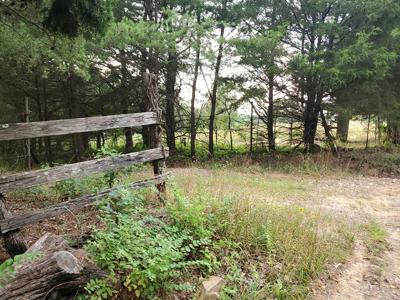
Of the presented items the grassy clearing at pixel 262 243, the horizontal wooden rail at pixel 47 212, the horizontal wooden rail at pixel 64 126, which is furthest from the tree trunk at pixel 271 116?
the horizontal wooden rail at pixel 47 212

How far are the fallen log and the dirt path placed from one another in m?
2.47

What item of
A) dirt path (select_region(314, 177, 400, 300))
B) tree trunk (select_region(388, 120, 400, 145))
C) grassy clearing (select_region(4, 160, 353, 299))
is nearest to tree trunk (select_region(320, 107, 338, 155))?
tree trunk (select_region(388, 120, 400, 145))

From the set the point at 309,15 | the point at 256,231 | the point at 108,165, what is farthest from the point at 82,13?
the point at 309,15

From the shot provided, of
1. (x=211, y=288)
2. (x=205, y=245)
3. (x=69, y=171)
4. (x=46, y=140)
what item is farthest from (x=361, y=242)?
(x=46, y=140)

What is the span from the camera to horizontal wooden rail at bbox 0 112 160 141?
3.52m

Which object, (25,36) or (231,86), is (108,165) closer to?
(25,36)

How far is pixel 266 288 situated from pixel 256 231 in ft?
2.95

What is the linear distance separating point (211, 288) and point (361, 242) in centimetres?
291

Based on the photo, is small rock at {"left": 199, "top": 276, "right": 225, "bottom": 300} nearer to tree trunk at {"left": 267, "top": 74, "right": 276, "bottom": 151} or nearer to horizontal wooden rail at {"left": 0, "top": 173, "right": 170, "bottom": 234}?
horizontal wooden rail at {"left": 0, "top": 173, "right": 170, "bottom": 234}

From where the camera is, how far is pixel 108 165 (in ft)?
14.1

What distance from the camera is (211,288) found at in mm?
3221

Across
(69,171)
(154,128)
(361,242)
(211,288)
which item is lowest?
(361,242)

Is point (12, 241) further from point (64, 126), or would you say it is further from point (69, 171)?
point (64, 126)

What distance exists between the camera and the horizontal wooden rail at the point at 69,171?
11.2ft
